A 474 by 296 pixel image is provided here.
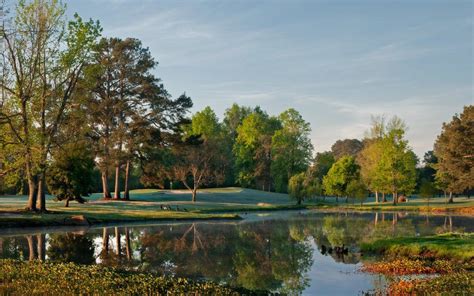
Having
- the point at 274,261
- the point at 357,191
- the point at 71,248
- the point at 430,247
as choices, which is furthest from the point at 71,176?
the point at 357,191

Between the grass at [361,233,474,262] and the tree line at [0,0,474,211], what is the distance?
2463 centimetres

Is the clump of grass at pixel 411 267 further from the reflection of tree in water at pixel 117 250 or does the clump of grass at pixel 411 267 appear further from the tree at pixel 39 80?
the tree at pixel 39 80

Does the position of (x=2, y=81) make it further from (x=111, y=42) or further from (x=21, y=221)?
(x=111, y=42)

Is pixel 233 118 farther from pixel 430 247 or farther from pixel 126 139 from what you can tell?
pixel 430 247

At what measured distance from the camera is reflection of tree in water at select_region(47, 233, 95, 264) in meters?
23.0

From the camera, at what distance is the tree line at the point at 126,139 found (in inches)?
1670

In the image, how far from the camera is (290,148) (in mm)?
106562

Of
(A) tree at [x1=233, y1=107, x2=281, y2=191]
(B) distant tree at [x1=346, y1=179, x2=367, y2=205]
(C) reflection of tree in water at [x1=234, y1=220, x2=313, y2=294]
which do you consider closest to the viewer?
(C) reflection of tree in water at [x1=234, y1=220, x2=313, y2=294]

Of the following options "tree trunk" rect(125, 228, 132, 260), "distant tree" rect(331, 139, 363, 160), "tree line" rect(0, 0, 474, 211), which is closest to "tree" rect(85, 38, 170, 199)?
"tree line" rect(0, 0, 474, 211)

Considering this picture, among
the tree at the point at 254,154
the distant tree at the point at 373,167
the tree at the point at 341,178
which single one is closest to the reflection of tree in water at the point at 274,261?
the distant tree at the point at 373,167

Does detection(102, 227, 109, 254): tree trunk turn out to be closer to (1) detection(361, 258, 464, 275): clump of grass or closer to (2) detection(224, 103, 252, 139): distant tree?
(1) detection(361, 258, 464, 275): clump of grass

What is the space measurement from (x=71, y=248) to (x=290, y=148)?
8206cm

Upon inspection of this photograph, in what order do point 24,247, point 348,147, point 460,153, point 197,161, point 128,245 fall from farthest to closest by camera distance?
point 348,147 < point 197,161 < point 460,153 < point 128,245 < point 24,247

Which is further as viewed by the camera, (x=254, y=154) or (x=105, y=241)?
(x=254, y=154)
